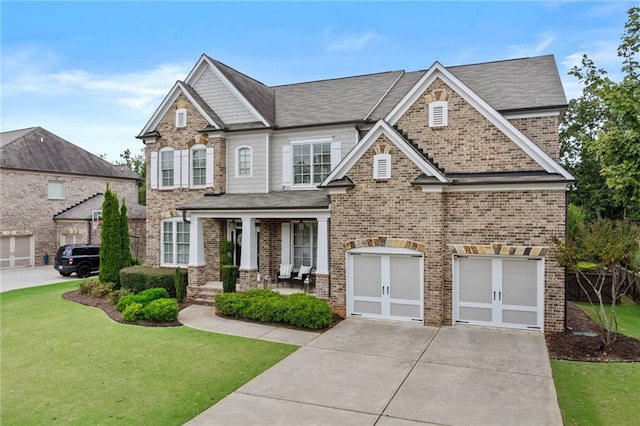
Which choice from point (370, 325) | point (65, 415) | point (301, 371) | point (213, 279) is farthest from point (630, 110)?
point (213, 279)

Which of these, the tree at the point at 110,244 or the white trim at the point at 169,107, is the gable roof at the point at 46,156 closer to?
the tree at the point at 110,244

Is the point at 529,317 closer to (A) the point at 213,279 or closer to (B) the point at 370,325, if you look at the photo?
(B) the point at 370,325

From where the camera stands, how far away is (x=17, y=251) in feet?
91.9

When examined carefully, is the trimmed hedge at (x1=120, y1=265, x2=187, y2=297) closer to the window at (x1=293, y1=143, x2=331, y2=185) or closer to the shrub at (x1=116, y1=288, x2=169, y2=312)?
the shrub at (x1=116, y1=288, x2=169, y2=312)

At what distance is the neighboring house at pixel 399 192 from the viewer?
11984mm

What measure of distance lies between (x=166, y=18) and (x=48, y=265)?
898 inches

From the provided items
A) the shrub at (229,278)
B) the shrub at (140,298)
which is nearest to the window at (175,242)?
the shrub at (229,278)

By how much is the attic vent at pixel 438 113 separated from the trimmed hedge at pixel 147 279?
11.1 m

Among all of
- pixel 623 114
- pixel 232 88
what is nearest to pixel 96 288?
pixel 232 88

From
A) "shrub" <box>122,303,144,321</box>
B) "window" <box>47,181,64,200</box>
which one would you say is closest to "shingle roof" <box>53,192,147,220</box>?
"window" <box>47,181,64,200</box>

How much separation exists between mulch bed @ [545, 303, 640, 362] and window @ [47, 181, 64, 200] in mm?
31373

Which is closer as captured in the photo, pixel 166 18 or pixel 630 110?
pixel 630 110

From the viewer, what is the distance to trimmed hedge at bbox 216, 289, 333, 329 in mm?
12328

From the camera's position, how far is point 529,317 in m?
11.9
